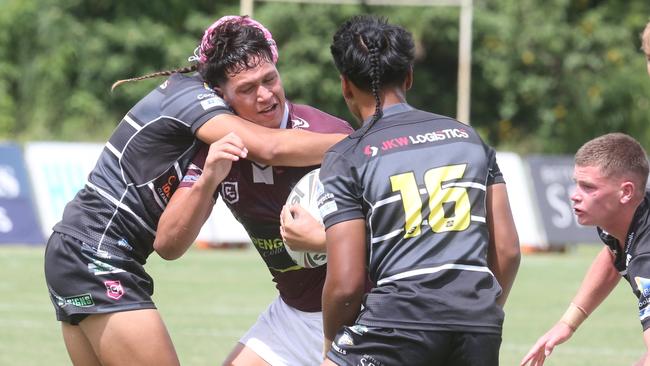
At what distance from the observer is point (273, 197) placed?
4.72 meters

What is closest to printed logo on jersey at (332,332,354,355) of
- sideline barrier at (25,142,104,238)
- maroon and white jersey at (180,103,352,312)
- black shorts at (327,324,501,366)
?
black shorts at (327,324,501,366)

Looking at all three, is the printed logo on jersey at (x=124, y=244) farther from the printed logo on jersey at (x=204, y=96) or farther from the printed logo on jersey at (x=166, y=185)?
the printed logo on jersey at (x=204, y=96)

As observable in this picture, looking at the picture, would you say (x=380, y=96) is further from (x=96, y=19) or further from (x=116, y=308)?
(x=96, y=19)

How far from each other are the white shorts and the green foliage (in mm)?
21093

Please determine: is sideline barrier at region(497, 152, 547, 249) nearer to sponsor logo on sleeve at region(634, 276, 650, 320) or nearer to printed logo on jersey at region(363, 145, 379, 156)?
sponsor logo on sleeve at region(634, 276, 650, 320)

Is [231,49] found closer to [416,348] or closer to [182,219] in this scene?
[182,219]

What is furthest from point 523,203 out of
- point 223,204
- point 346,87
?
point 346,87

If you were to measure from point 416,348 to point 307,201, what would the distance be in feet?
2.85

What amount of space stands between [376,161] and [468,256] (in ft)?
1.42

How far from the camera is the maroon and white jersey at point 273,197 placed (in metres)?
4.67

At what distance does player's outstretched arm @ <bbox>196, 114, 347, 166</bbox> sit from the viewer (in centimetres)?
434

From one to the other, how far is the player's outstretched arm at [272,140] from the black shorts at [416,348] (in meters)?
0.86

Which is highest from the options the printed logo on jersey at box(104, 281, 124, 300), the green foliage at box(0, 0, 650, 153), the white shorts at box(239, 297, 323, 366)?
the printed logo on jersey at box(104, 281, 124, 300)

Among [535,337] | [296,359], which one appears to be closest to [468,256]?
[296,359]
